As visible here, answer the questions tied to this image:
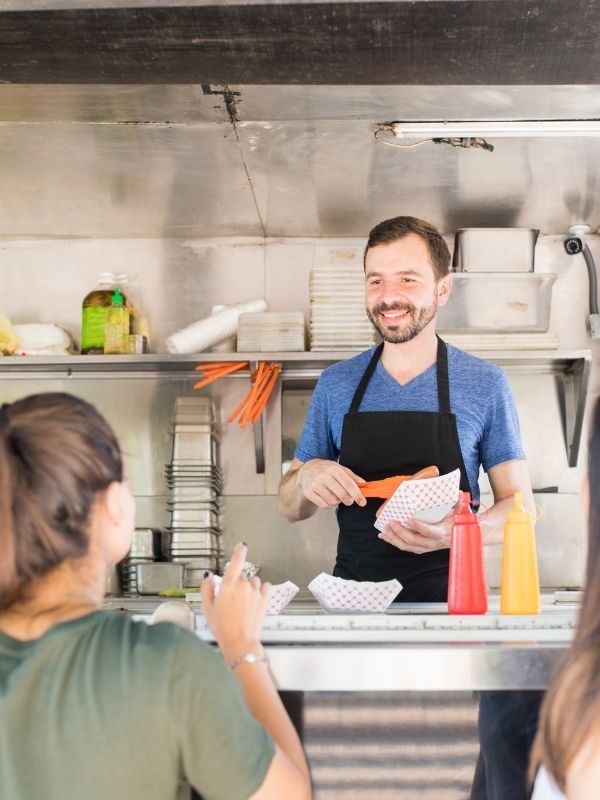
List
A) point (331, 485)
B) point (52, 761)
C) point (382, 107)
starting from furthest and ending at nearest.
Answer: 1. point (382, 107)
2. point (331, 485)
3. point (52, 761)

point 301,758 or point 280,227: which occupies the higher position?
point 280,227

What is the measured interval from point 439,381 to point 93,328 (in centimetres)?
196

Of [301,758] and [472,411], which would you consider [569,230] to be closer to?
[472,411]

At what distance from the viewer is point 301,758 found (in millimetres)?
1120

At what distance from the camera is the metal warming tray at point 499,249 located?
3.81m

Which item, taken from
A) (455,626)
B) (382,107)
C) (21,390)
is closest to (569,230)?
(382,107)

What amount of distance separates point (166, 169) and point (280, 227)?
2.42ft

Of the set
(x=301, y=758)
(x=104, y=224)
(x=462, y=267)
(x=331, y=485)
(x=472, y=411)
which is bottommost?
(x=301, y=758)

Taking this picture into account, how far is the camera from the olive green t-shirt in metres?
1.02

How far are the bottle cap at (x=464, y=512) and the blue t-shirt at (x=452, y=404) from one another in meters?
0.62

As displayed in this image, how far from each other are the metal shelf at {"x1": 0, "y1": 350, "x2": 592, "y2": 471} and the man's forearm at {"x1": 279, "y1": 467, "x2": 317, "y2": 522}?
1.33m

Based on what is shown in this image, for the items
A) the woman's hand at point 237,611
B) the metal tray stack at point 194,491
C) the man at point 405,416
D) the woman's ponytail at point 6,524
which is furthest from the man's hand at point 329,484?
the metal tray stack at point 194,491

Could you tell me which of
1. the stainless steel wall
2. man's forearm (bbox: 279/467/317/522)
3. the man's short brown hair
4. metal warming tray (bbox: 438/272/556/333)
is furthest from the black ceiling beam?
the stainless steel wall

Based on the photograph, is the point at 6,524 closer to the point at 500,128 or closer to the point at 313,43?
the point at 313,43
